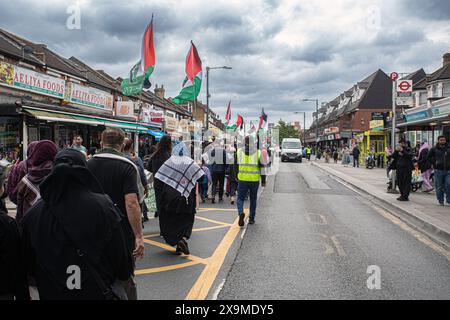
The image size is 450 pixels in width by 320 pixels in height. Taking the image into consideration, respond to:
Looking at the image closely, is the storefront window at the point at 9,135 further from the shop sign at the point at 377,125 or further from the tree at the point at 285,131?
the tree at the point at 285,131

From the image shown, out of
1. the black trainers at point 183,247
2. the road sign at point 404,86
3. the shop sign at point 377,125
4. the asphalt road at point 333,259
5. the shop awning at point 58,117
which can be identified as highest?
the road sign at point 404,86

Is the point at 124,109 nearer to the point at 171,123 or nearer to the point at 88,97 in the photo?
the point at 88,97

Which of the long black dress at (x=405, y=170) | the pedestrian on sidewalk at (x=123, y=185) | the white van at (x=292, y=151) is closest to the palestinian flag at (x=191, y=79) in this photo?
the long black dress at (x=405, y=170)

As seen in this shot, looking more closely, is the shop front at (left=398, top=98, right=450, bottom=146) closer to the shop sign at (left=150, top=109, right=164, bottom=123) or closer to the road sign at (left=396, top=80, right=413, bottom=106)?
the road sign at (left=396, top=80, right=413, bottom=106)

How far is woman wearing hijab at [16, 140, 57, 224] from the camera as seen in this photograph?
4.36m

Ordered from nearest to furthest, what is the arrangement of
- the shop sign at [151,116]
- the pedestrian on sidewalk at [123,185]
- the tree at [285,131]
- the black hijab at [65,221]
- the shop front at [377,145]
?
1. the black hijab at [65,221]
2. the pedestrian on sidewalk at [123,185]
3. the shop sign at [151,116]
4. the shop front at [377,145]
5. the tree at [285,131]

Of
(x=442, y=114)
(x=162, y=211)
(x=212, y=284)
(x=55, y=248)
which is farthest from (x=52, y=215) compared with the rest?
(x=442, y=114)

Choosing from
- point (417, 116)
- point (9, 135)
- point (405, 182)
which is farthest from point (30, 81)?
point (417, 116)

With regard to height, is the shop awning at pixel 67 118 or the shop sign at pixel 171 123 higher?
the shop sign at pixel 171 123

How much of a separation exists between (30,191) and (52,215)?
239cm

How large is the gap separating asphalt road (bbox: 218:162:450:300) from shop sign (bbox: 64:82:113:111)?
1523 cm

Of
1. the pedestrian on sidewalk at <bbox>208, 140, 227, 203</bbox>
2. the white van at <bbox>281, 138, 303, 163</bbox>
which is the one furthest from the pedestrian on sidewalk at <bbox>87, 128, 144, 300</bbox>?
the white van at <bbox>281, 138, 303, 163</bbox>

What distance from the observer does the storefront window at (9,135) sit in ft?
53.6

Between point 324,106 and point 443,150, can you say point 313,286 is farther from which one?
point 324,106
